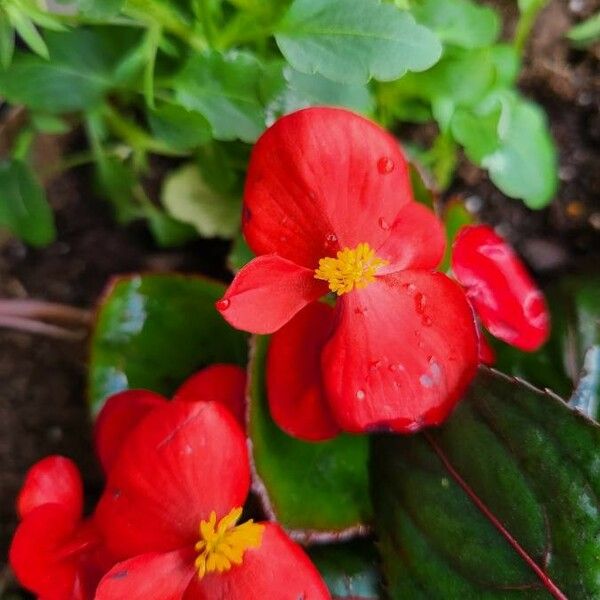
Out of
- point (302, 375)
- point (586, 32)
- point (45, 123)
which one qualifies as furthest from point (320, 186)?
point (586, 32)

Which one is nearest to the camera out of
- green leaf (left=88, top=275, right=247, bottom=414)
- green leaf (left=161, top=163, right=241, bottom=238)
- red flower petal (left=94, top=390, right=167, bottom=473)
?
red flower petal (left=94, top=390, right=167, bottom=473)

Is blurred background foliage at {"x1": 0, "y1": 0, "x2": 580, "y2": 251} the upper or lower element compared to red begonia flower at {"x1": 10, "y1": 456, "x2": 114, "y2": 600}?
upper

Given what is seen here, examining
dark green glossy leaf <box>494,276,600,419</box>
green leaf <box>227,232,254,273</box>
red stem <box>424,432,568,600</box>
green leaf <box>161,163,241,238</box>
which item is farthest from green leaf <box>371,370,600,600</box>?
green leaf <box>161,163,241,238</box>

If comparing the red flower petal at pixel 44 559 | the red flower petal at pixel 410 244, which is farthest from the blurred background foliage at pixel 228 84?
the red flower petal at pixel 44 559

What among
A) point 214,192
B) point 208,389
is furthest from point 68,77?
point 208,389

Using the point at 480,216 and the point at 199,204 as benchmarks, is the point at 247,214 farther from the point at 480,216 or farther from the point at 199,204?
the point at 480,216

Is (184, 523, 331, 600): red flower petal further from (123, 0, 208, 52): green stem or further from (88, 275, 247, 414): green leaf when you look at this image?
(123, 0, 208, 52): green stem
